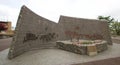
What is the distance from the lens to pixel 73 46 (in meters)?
12.5

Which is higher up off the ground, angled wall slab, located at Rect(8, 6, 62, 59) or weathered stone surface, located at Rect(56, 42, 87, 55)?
angled wall slab, located at Rect(8, 6, 62, 59)

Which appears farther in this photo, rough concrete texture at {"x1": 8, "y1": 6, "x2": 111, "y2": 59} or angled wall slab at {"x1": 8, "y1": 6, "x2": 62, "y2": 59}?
rough concrete texture at {"x1": 8, "y1": 6, "x2": 111, "y2": 59}

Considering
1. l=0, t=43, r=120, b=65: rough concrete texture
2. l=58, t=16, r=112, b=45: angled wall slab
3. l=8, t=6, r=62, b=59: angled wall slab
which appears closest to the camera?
l=0, t=43, r=120, b=65: rough concrete texture

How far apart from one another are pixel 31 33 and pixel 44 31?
7.24ft

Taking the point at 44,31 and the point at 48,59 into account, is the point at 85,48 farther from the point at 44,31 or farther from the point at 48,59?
the point at 44,31

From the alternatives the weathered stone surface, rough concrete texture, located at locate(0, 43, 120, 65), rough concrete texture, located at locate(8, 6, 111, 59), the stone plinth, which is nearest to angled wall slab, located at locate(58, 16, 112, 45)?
rough concrete texture, located at locate(8, 6, 111, 59)

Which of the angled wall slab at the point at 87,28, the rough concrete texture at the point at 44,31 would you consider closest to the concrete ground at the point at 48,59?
the rough concrete texture at the point at 44,31

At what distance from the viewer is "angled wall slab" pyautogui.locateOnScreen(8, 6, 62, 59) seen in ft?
33.1

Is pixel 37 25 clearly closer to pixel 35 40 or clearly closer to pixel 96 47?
pixel 35 40

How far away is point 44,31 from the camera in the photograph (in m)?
14.2

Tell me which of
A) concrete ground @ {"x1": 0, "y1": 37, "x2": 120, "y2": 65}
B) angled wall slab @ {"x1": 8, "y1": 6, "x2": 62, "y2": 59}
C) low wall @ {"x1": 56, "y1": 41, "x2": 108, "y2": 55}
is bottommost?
concrete ground @ {"x1": 0, "y1": 37, "x2": 120, "y2": 65}

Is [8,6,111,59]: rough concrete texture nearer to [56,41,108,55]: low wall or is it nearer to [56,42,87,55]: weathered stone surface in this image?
[56,42,87,55]: weathered stone surface

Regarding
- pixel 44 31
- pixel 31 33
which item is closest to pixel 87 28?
pixel 44 31

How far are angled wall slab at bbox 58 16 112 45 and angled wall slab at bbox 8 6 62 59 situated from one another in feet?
9.67
